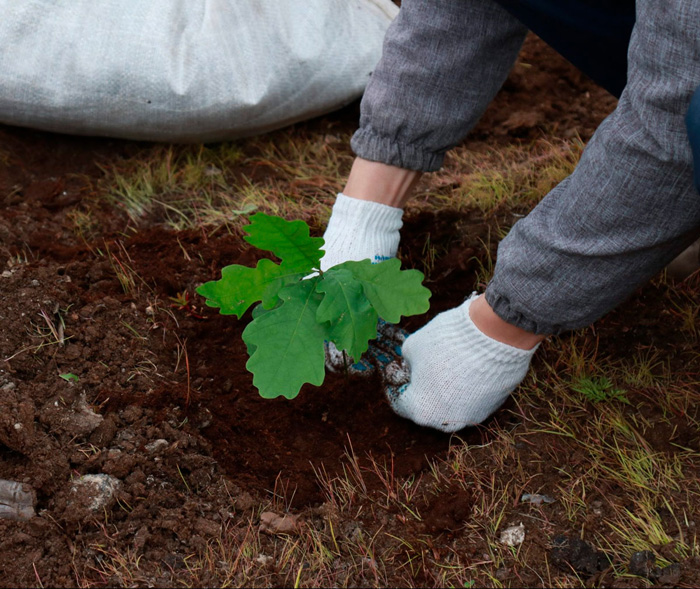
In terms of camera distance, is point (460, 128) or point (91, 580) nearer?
point (91, 580)

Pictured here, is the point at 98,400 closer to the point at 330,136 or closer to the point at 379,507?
the point at 379,507

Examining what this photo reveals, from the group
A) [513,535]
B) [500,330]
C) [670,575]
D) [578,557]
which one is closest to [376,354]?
[500,330]

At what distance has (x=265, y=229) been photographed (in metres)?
1.24

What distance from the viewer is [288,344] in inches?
49.9

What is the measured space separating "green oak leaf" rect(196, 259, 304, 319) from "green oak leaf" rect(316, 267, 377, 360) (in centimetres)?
8

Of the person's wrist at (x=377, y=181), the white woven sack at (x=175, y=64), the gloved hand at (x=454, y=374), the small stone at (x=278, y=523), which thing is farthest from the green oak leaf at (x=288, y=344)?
the white woven sack at (x=175, y=64)

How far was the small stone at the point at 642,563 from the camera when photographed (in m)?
1.21

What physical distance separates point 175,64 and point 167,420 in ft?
3.79

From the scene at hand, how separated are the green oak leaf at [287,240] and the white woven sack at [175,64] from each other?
106 cm

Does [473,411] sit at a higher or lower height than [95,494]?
higher

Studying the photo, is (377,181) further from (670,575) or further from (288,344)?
(670,575)

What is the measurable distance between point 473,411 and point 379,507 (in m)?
0.34

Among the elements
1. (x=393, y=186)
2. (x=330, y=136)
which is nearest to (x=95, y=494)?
(x=393, y=186)

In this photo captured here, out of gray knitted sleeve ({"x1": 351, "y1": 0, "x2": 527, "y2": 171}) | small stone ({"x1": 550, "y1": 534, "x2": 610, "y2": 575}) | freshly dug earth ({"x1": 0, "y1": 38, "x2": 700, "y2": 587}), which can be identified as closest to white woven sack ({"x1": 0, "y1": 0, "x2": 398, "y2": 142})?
freshly dug earth ({"x1": 0, "y1": 38, "x2": 700, "y2": 587})
